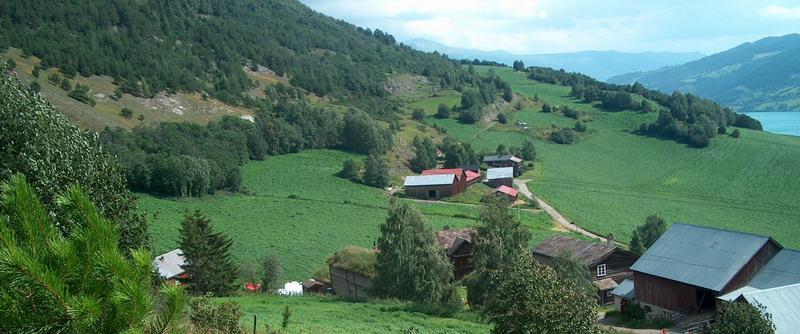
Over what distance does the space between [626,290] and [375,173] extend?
47513 millimetres

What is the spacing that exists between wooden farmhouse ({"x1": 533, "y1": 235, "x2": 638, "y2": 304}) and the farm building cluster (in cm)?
3347

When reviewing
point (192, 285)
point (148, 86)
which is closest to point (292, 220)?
point (192, 285)

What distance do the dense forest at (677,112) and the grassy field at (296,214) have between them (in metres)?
59.9

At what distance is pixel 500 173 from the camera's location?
90.7 meters

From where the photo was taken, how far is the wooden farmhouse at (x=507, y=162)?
97250mm

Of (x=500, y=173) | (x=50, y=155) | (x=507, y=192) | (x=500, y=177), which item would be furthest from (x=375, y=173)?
(x=50, y=155)

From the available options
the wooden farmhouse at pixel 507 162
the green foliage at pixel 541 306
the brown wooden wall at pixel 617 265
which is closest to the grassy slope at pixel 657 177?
the wooden farmhouse at pixel 507 162

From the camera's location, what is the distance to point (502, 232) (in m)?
32.2

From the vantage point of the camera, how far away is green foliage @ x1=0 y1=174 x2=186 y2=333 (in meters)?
5.79

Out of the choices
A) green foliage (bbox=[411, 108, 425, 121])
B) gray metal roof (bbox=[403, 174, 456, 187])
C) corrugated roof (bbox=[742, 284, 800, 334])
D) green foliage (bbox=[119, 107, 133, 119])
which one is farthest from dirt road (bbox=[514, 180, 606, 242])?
green foliage (bbox=[119, 107, 133, 119])

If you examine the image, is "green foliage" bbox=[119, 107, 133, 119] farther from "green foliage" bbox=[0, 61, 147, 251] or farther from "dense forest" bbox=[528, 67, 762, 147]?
"dense forest" bbox=[528, 67, 762, 147]

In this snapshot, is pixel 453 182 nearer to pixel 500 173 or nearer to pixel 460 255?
pixel 500 173

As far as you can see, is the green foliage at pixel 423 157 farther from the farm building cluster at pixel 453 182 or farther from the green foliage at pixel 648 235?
the green foliage at pixel 648 235

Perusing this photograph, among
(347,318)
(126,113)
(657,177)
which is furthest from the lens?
(657,177)
